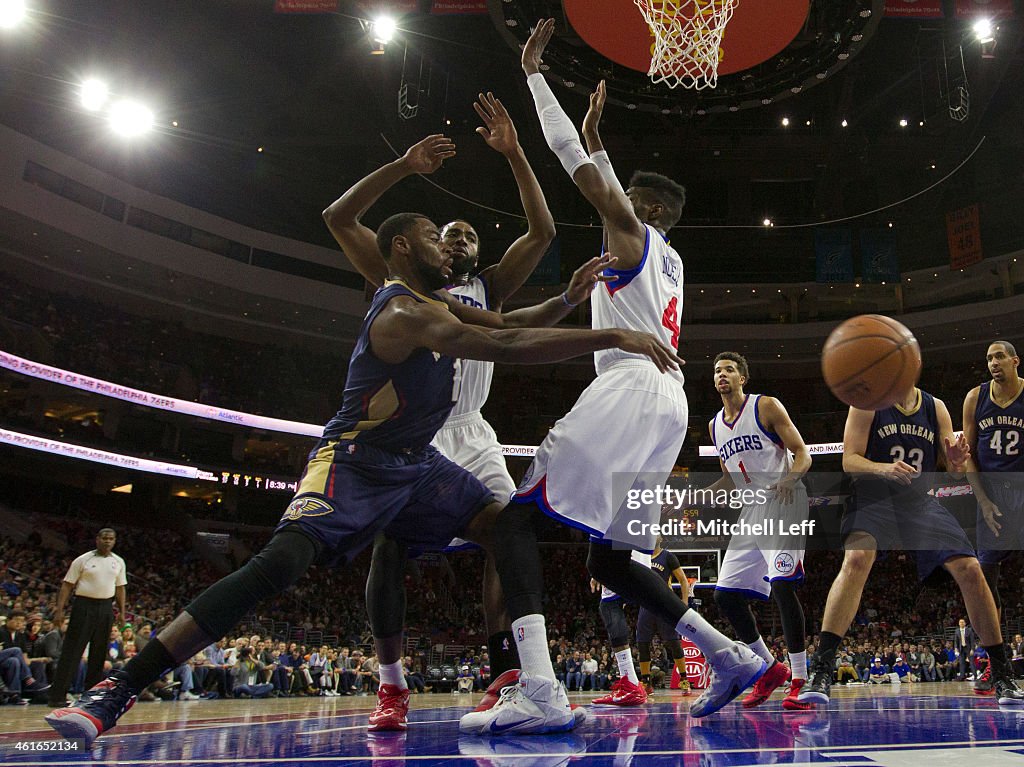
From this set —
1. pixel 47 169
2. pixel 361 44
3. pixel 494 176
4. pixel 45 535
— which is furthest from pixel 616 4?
pixel 45 535

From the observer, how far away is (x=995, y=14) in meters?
11.5

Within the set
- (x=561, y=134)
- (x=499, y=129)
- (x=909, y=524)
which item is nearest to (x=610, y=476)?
(x=561, y=134)

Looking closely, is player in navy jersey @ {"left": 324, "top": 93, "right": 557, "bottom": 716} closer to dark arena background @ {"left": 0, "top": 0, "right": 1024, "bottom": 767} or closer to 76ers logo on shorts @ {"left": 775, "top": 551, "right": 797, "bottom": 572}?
76ers logo on shorts @ {"left": 775, "top": 551, "right": 797, "bottom": 572}

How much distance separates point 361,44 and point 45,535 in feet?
45.1

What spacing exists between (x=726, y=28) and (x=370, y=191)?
8.01 meters

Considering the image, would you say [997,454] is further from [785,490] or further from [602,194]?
[602,194]

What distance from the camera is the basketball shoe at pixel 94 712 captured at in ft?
7.59

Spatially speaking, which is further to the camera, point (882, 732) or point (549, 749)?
point (882, 732)

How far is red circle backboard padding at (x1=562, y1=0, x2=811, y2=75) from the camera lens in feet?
32.3

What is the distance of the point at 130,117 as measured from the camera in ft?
54.1

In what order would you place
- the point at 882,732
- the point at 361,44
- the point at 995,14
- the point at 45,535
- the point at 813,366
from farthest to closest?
the point at 813,366, the point at 45,535, the point at 361,44, the point at 995,14, the point at 882,732

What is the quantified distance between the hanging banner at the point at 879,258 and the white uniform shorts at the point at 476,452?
22.0 m

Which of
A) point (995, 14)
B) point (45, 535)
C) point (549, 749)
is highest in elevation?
point (995, 14)

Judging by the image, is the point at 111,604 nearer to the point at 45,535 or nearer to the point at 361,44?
the point at 361,44
